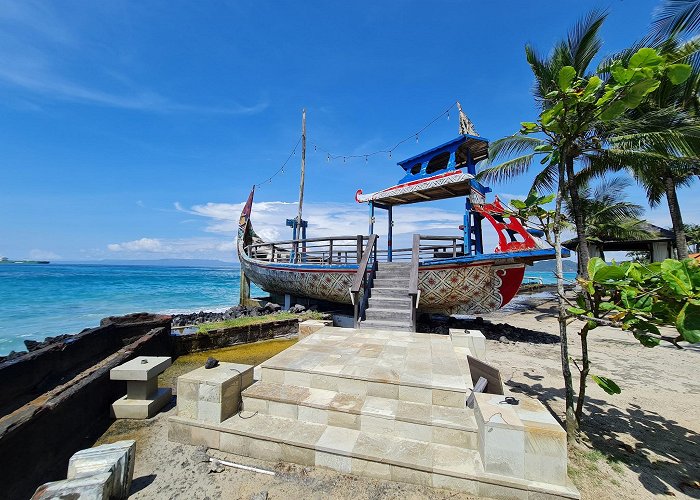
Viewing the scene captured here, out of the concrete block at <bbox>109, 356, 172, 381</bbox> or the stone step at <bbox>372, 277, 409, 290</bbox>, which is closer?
the concrete block at <bbox>109, 356, 172, 381</bbox>

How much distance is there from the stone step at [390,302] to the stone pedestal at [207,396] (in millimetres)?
5130

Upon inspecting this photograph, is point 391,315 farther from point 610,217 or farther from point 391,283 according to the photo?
point 610,217

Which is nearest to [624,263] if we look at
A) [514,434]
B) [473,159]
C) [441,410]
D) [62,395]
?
[514,434]

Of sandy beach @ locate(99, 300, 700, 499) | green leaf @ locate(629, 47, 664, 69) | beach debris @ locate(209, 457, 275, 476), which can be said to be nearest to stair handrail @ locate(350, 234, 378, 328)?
sandy beach @ locate(99, 300, 700, 499)

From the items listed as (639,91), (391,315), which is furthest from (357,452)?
(391,315)

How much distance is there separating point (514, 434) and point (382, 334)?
3.73 m

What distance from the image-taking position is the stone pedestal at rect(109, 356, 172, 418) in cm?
407

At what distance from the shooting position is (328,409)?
339 cm

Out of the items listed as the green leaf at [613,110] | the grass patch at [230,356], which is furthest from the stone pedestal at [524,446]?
the grass patch at [230,356]

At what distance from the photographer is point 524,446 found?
258cm

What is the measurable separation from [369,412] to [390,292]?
Result: 554cm

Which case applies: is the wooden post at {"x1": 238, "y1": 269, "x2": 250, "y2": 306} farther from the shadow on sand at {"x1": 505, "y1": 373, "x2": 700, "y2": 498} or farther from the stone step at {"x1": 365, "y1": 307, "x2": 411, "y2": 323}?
the shadow on sand at {"x1": 505, "y1": 373, "x2": 700, "y2": 498}

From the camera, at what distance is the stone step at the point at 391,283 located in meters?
8.97

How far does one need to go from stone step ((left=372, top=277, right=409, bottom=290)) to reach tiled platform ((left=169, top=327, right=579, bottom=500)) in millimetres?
4522
